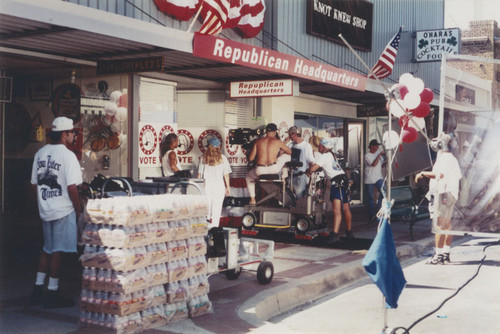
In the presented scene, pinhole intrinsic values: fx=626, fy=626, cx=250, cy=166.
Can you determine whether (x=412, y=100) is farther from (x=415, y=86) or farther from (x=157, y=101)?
(x=157, y=101)

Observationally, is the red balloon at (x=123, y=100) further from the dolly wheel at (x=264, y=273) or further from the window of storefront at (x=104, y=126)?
the dolly wheel at (x=264, y=273)

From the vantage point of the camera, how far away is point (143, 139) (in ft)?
38.3

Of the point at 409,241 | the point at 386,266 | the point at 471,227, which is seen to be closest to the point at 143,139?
the point at 409,241

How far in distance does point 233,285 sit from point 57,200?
8.39 ft

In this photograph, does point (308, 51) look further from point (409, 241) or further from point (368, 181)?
point (409, 241)

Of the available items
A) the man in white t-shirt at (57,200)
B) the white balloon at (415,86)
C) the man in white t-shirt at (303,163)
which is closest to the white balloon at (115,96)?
the man in white t-shirt at (303,163)

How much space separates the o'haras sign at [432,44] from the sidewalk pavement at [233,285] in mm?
9493

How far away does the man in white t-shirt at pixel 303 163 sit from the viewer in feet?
39.4

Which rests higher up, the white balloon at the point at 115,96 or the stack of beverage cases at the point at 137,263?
the white balloon at the point at 115,96

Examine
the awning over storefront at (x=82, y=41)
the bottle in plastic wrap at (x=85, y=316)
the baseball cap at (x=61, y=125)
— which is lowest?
the bottle in plastic wrap at (x=85, y=316)

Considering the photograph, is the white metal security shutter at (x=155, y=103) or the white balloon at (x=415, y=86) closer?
the white balloon at (x=415, y=86)

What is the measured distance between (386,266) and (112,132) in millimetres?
6993

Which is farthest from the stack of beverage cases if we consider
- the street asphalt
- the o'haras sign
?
the o'haras sign

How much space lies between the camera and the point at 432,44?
20375mm
